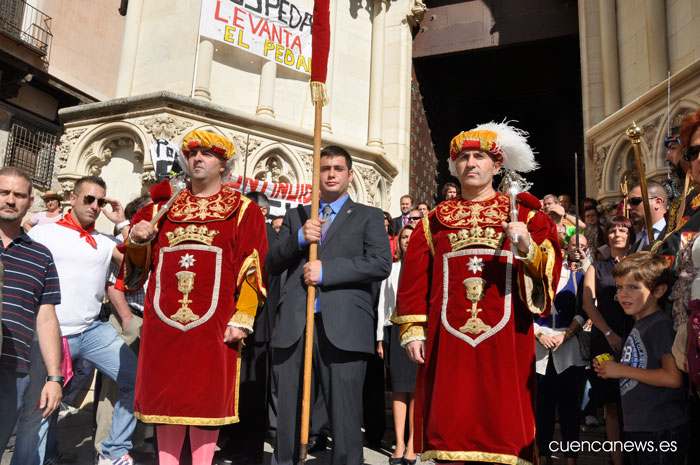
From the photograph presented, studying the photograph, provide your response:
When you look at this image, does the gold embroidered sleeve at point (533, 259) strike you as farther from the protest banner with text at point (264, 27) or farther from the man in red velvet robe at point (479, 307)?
the protest banner with text at point (264, 27)

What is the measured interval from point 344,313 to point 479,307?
749 millimetres

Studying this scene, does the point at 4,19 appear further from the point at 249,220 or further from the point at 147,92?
the point at 249,220

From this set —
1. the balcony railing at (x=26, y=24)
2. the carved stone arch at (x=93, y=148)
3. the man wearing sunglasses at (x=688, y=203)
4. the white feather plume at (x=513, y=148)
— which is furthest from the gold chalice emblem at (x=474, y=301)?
the balcony railing at (x=26, y=24)

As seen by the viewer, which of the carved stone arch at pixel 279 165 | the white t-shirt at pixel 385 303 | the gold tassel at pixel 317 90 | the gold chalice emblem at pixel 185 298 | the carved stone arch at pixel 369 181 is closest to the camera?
the gold chalice emblem at pixel 185 298

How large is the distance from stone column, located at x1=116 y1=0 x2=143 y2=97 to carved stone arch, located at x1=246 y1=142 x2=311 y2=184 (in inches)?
104

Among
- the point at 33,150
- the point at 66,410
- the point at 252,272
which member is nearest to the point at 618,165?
the point at 252,272

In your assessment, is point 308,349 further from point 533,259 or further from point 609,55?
point 609,55

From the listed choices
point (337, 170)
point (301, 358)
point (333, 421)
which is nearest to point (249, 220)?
point (337, 170)

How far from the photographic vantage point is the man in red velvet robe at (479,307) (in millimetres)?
2668

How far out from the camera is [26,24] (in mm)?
15336

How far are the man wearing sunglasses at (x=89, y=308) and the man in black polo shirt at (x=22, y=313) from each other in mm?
822


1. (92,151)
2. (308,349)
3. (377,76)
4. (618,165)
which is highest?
(377,76)

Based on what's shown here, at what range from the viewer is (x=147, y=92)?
9445 millimetres

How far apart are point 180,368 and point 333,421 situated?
2.89ft
